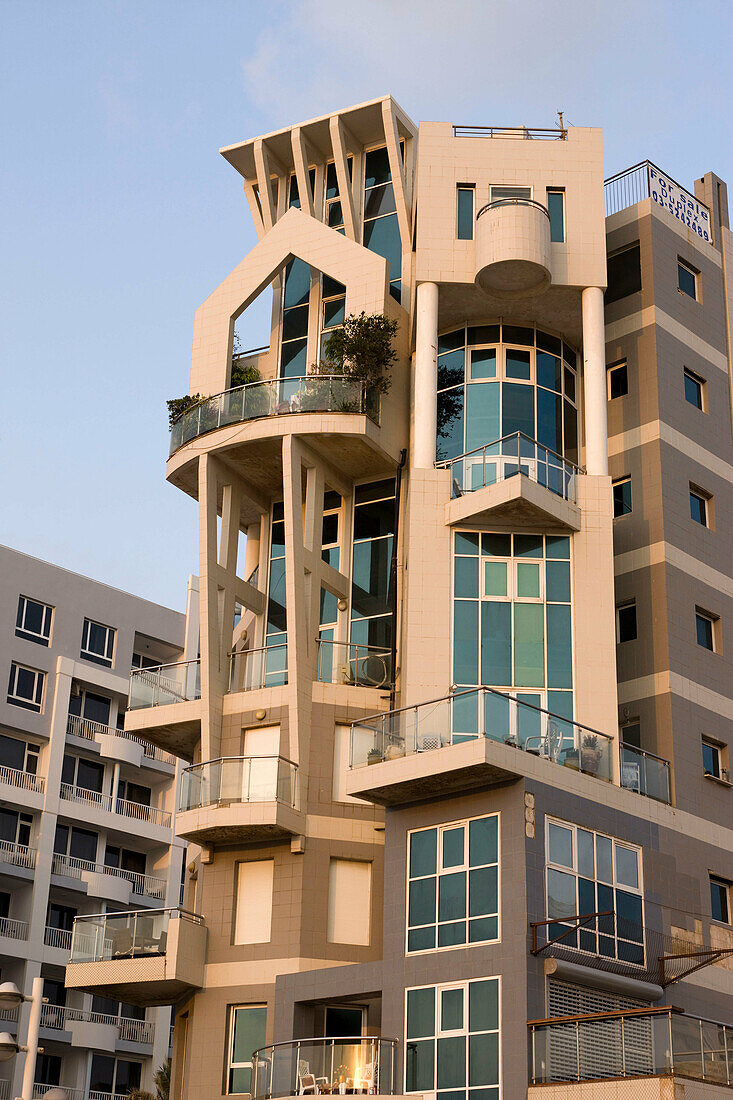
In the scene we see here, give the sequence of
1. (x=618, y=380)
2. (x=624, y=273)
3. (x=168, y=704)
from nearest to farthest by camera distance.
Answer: (x=168, y=704), (x=618, y=380), (x=624, y=273)

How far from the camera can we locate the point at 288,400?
37844mm

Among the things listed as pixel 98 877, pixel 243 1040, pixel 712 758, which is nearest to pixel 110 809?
pixel 98 877

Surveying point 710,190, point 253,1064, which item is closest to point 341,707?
point 253,1064

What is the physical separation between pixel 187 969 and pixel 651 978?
35.2ft

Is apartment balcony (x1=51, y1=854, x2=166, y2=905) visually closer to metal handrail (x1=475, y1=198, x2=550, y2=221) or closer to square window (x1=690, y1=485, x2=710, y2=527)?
square window (x1=690, y1=485, x2=710, y2=527)

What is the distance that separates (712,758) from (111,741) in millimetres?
29948

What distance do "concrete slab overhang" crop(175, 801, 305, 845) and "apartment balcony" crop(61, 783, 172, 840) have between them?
23.7 metres

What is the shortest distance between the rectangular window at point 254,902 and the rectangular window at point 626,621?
10.6 metres

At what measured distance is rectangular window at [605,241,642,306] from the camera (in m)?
40.7

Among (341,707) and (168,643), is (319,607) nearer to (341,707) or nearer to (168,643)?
(341,707)

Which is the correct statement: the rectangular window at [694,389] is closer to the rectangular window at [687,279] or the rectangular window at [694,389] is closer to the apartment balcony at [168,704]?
the rectangular window at [687,279]

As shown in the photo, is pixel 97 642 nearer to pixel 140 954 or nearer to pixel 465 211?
pixel 140 954

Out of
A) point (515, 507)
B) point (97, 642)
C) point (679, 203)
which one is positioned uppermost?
point (679, 203)

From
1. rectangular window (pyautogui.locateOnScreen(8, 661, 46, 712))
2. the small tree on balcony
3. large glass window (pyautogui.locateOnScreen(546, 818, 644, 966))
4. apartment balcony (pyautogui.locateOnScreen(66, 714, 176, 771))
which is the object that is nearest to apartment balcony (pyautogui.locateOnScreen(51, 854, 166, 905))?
apartment balcony (pyautogui.locateOnScreen(66, 714, 176, 771))
